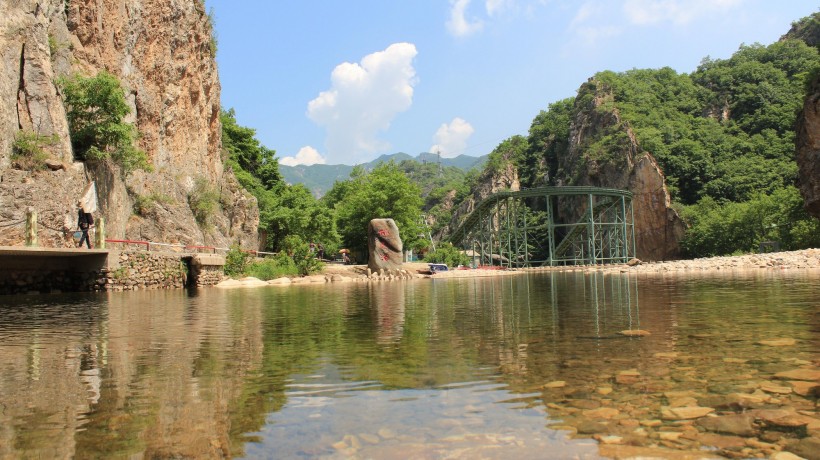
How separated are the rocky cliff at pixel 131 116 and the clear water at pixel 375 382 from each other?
42.9 feet

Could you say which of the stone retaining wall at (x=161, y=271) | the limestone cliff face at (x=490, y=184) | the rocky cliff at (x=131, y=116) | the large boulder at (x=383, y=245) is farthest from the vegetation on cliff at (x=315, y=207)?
the limestone cliff face at (x=490, y=184)

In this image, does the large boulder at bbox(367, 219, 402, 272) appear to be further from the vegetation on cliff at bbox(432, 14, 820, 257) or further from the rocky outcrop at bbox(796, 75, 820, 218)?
the vegetation on cliff at bbox(432, 14, 820, 257)

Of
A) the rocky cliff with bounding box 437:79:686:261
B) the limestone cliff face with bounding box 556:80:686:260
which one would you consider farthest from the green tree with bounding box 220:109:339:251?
the limestone cliff face with bounding box 556:80:686:260

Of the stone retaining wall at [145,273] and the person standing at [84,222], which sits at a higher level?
the person standing at [84,222]

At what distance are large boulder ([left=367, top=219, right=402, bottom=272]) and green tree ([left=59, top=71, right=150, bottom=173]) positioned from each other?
13.3 meters

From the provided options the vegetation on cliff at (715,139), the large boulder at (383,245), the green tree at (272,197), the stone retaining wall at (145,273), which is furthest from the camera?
the vegetation on cliff at (715,139)

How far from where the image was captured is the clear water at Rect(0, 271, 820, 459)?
298cm

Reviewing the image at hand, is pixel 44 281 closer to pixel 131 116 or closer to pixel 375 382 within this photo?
pixel 131 116

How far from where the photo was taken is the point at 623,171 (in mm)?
68812

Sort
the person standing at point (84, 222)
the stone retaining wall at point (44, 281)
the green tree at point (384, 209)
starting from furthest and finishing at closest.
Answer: the green tree at point (384, 209)
the person standing at point (84, 222)
the stone retaining wall at point (44, 281)

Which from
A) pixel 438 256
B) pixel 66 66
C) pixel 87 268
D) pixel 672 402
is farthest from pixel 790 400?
pixel 438 256

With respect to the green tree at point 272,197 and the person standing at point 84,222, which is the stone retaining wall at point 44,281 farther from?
the green tree at point 272,197

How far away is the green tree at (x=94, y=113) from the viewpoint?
2214 centimetres

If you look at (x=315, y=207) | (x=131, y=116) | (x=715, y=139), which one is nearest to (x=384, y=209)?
(x=315, y=207)
